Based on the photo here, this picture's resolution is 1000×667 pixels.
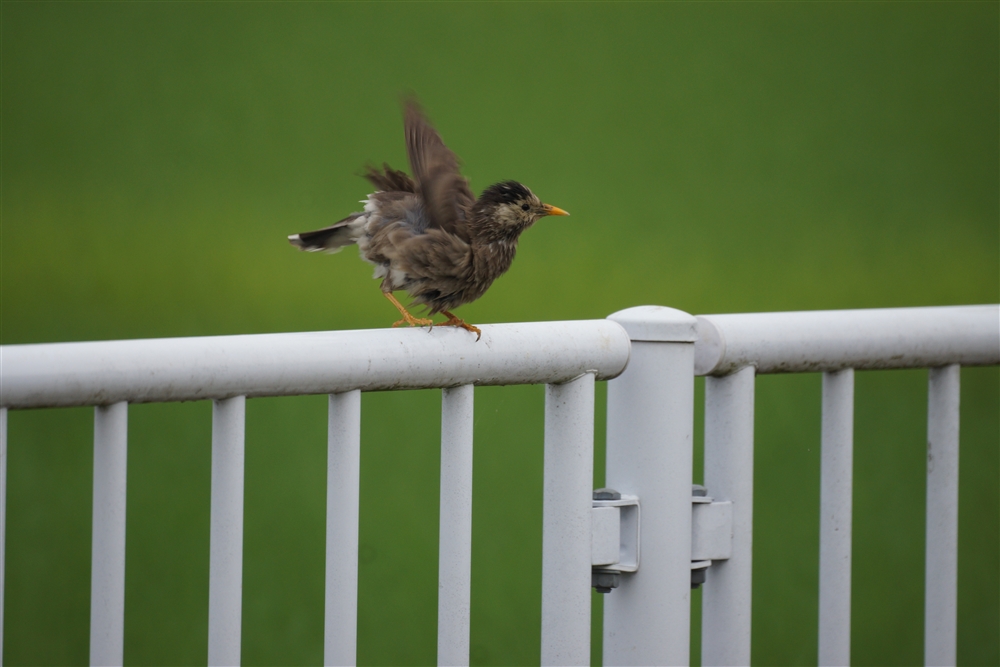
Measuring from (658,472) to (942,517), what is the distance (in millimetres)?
416

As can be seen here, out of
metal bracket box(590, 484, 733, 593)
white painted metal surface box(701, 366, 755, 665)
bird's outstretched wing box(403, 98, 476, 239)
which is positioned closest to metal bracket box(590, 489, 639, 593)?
metal bracket box(590, 484, 733, 593)

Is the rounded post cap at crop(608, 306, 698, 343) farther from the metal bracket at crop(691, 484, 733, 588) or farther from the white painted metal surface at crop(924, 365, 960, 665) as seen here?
the white painted metal surface at crop(924, 365, 960, 665)

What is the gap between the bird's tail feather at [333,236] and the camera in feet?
6.29

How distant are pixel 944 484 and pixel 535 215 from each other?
0.91 meters

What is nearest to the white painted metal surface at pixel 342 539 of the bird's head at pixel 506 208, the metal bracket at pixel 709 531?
the metal bracket at pixel 709 531

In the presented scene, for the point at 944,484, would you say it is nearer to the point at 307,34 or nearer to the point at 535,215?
the point at 535,215

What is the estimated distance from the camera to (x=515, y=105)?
134 inches

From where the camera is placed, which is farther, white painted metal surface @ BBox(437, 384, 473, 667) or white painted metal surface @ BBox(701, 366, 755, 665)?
white painted metal surface @ BBox(701, 366, 755, 665)

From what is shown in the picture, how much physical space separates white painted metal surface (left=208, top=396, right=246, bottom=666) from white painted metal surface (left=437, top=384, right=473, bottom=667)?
21 cm

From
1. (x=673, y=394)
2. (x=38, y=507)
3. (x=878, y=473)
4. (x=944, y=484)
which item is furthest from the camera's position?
(x=878, y=473)

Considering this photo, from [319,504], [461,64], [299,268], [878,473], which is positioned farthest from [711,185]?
[319,504]

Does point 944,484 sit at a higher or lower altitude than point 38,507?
higher

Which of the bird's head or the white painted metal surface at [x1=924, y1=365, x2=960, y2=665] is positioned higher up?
the bird's head

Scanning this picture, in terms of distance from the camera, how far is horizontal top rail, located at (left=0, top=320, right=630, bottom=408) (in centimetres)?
80
